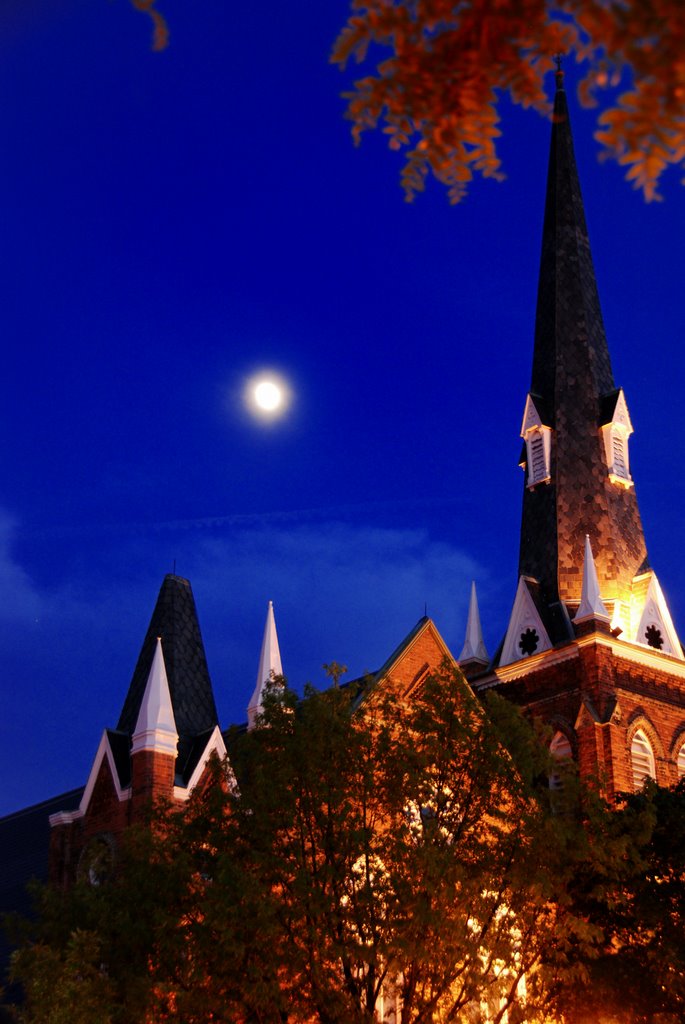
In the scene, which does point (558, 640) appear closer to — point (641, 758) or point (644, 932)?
point (641, 758)

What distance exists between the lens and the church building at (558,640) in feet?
108

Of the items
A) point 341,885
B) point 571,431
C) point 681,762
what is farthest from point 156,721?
point 571,431

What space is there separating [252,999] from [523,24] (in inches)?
712

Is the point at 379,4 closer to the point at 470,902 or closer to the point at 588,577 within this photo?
the point at 470,902

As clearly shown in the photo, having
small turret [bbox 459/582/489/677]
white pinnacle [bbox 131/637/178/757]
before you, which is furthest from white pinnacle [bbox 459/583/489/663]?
white pinnacle [bbox 131/637/178/757]

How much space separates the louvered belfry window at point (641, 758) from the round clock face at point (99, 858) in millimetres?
14959

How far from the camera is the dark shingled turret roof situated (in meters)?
35.9

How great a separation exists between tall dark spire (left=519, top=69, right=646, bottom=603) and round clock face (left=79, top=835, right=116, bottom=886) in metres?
15.9

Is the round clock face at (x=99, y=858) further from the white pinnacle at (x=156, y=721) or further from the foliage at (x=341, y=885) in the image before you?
the foliage at (x=341, y=885)

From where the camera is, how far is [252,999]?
65.0 feet

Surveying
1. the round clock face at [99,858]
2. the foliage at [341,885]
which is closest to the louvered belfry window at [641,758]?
the foliage at [341,885]

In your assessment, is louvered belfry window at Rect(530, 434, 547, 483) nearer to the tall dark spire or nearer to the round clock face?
the tall dark spire

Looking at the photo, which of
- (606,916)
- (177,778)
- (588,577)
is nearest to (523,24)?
(606,916)

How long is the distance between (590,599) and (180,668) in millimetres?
12137
